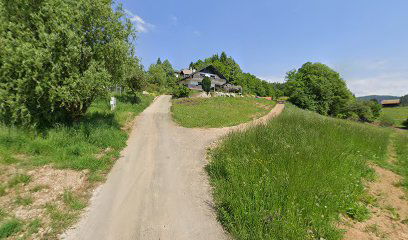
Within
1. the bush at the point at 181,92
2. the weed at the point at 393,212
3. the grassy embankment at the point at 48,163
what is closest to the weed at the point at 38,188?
the grassy embankment at the point at 48,163

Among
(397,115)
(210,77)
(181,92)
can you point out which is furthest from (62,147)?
(397,115)

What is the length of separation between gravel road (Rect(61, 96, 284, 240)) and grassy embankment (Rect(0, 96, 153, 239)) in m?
0.49

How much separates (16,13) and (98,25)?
3.19 m

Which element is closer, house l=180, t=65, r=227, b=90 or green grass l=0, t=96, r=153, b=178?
green grass l=0, t=96, r=153, b=178

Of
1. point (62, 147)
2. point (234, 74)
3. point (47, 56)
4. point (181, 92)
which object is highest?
point (234, 74)

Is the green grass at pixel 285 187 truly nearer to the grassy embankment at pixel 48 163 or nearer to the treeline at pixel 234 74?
the grassy embankment at pixel 48 163

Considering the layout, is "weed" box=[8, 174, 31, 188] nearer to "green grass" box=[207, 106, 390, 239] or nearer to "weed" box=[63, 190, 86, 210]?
"weed" box=[63, 190, 86, 210]

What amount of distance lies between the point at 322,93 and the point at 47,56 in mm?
49223

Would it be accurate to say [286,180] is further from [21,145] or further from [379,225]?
[21,145]

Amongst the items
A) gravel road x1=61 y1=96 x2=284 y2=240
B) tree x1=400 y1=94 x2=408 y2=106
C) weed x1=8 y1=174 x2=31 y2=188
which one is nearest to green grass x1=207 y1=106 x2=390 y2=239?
gravel road x1=61 y1=96 x2=284 y2=240

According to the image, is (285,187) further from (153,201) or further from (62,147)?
(62,147)

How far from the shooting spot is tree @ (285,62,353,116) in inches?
1625

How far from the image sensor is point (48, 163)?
21.2 ft

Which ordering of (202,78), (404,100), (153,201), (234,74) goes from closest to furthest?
(153,201) → (202,78) → (234,74) → (404,100)
